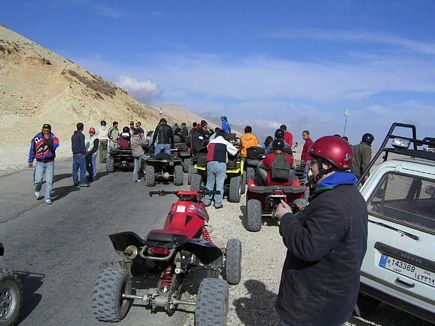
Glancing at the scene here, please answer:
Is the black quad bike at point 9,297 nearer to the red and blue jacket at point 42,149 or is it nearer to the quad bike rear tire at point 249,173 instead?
the red and blue jacket at point 42,149

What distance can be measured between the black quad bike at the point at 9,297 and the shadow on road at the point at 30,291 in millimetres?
363

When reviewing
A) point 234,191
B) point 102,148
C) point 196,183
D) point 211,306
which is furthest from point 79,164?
point 211,306

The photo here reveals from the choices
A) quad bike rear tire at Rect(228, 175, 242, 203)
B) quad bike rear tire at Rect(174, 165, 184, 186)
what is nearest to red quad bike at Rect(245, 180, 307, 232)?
quad bike rear tire at Rect(228, 175, 242, 203)

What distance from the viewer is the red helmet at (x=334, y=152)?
285 cm

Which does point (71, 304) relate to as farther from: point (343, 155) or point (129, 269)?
point (343, 155)

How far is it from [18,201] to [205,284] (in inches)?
312

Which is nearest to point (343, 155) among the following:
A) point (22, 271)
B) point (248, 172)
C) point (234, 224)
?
point (22, 271)

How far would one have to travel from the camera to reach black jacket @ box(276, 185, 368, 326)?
2.65 meters

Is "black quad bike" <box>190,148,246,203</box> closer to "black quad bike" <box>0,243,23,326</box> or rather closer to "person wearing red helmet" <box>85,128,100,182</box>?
"person wearing red helmet" <box>85,128,100,182</box>

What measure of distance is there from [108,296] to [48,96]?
4372cm

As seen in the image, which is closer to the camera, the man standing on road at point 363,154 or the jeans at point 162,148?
the man standing on road at point 363,154

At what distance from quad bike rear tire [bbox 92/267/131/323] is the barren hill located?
27904 mm

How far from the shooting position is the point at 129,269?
4809 mm

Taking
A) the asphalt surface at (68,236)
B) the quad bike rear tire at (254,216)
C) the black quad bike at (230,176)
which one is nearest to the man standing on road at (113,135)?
the asphalt surface at (68,236)
